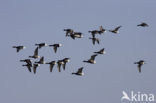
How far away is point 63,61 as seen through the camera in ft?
425

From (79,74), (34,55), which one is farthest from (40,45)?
(79,74)

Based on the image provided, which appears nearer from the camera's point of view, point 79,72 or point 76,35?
point 76,35

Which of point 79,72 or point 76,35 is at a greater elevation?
point 76,35

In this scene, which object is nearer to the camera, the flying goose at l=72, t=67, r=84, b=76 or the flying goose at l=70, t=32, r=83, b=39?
the flying goose at l=70, t=32, r=83, b=39

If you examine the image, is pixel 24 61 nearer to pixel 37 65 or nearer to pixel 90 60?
pixel 37 65

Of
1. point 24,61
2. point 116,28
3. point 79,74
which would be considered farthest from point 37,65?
point 116,28

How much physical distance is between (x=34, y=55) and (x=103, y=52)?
18.2m

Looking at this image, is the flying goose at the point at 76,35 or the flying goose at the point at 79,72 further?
the flying goose at the point at 79,72

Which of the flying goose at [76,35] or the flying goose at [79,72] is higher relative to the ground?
the flying goose at [76,35]

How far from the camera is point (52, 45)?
421ft

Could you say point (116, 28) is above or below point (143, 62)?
above

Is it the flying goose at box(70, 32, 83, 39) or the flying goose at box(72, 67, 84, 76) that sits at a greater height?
the flying goose at box(70, 32, 83, 39)

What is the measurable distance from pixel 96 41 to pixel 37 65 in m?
17.3

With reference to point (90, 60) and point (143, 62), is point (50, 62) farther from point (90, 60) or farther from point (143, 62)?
point (143, 62)
